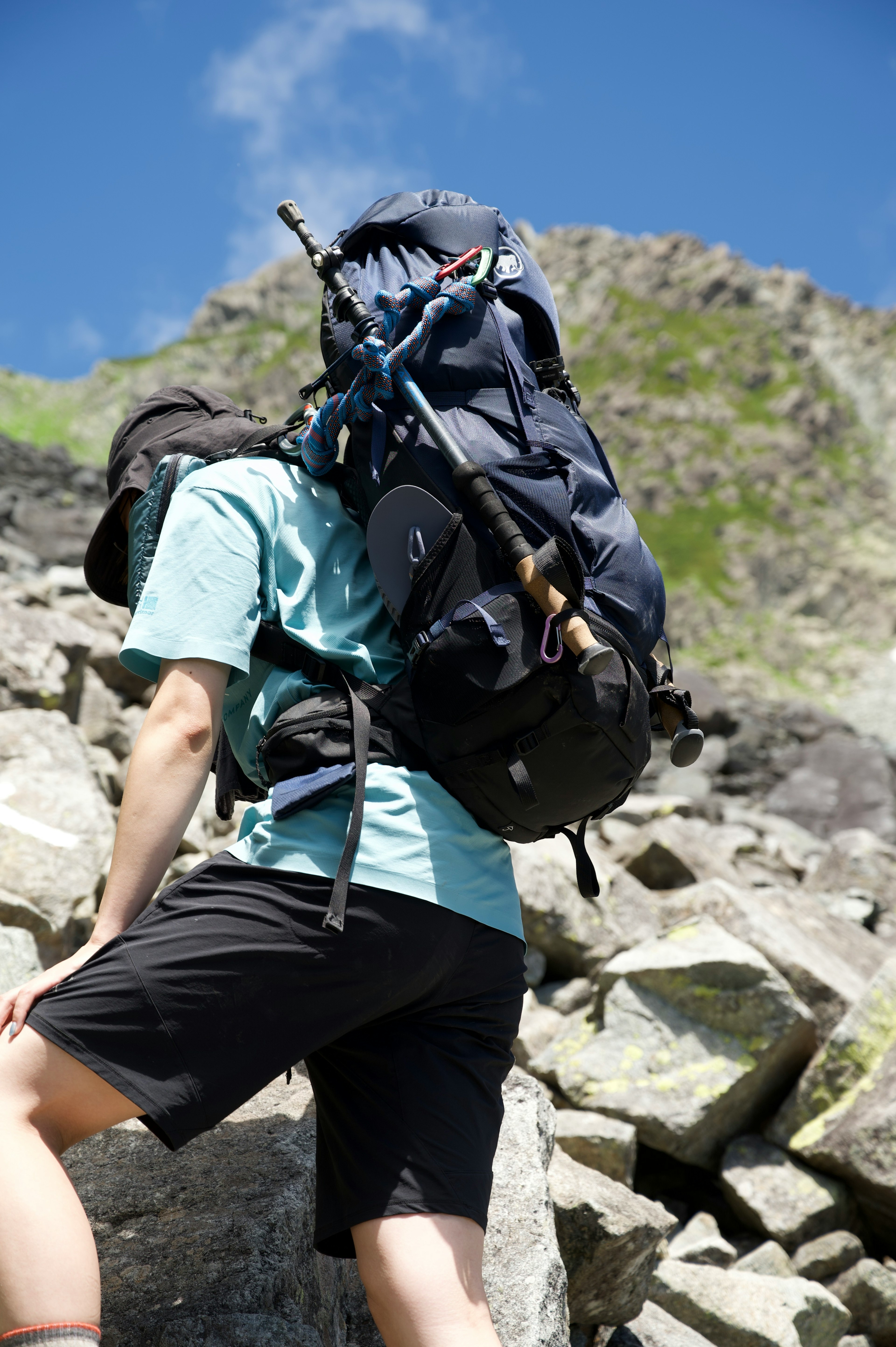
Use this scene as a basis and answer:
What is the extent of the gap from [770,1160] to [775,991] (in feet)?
3.49

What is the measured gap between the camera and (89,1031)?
2.15 m

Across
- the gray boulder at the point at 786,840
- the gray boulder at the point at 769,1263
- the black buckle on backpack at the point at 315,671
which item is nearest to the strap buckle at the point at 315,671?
the black buckle on backpack at the point at 315,671

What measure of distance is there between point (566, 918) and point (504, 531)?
5.86 metres

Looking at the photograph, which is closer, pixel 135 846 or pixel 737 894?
pixel 135 846

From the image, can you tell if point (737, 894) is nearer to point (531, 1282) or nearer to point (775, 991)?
point (775, 991)

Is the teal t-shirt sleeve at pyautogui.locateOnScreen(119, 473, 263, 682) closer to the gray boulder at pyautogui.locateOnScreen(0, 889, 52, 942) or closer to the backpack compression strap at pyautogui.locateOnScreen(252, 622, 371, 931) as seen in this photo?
the backpack compression strap at pyautogui.locateOnScreen(252, 622, 371, 931)

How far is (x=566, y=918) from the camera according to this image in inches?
303

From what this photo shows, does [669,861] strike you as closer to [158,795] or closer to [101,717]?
[101,717]

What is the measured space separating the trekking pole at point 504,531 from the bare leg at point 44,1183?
4.90 ft

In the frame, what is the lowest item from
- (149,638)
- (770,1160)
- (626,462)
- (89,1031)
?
(770,1160)

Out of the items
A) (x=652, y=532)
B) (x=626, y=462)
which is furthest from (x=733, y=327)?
(x=652, y=532)

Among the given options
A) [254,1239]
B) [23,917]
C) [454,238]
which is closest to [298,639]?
[454,238]

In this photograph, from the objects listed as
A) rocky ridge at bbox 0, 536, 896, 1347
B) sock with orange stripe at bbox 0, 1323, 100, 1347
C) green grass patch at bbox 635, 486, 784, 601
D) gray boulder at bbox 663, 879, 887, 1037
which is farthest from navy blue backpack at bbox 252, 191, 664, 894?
green grass patch at bbox 635, 486, 784, 601

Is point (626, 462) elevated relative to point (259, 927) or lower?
elevated
